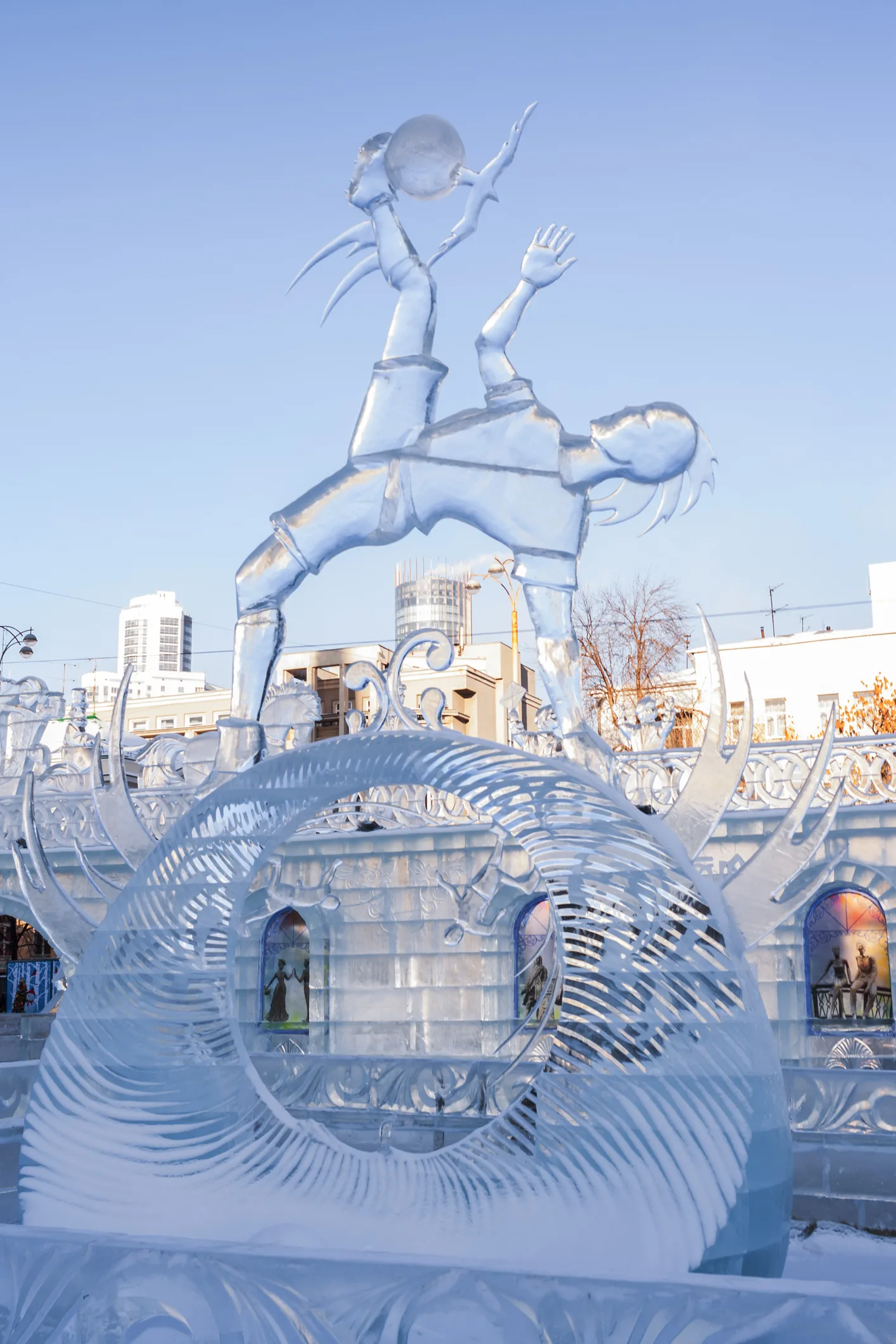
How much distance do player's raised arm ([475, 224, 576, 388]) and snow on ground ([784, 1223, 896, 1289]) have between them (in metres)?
5.13

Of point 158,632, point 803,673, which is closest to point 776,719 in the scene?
point 803,673

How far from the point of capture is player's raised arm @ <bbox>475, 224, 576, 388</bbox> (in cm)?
865

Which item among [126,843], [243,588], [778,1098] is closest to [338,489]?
[243,588]

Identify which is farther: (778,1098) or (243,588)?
(243,588)

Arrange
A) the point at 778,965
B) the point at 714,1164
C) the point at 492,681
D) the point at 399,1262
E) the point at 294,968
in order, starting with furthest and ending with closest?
the point at 492,681, the point at 294,968, the point at 778,965, the point at 714,1164, the point at 399,1262

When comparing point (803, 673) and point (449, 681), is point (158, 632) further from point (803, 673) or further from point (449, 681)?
point (803, 673)

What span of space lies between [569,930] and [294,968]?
39.9 ft

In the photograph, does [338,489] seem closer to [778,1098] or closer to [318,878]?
[778,1098]

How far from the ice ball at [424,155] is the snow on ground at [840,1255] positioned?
6.43 m

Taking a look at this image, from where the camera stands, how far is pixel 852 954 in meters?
14.9

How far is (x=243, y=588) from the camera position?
886cm

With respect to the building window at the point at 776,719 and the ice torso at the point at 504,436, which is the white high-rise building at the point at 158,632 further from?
the ice torso at the point at 504,436

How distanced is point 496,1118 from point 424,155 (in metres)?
6.00

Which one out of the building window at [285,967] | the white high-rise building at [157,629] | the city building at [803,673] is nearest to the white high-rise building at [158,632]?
the white high-rise building at [157,629]
